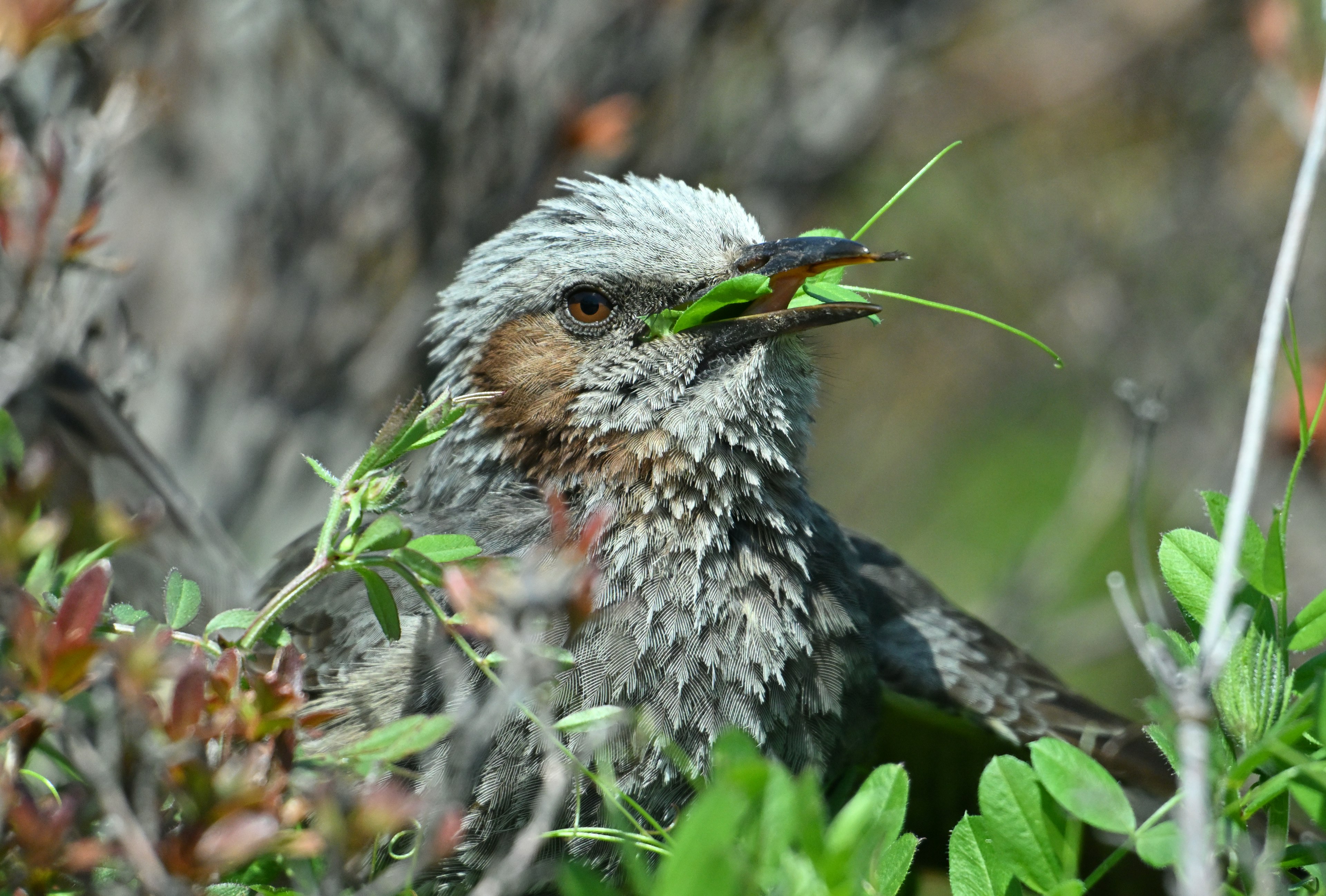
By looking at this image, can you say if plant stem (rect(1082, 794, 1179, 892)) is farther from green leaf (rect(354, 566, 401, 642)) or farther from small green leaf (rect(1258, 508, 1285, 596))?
green leaf (rect(354, 566, 401, 642))

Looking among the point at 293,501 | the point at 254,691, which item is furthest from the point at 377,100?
the point at 254,691

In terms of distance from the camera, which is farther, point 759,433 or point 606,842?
point 759,433

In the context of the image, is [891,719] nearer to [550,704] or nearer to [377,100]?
[550,704]

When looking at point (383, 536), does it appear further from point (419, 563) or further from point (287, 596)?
point (287, 596)

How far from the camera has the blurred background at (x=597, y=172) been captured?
5262 millimetres

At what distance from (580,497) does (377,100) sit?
3221 mm

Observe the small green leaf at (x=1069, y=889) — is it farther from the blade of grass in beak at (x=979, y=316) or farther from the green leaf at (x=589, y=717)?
the blade of grass in beak at (x=979, y=316)

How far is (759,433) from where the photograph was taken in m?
3.09

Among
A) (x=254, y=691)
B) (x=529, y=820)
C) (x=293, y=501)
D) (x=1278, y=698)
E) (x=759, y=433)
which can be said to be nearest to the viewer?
(x=254, y=691)

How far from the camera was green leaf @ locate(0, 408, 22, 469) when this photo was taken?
1857 mm

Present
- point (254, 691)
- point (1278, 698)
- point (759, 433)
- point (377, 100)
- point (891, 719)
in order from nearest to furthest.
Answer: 1. point (254, 691)
2. point (1278, 698)
3. point (759, 433)
4. point (891, 719)
5. point (377, 100)

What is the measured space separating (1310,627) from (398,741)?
1.49 metres

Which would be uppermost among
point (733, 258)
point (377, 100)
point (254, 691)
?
point (377, 100)

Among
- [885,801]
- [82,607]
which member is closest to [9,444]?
[82,607]
